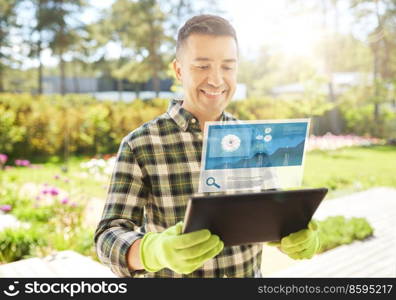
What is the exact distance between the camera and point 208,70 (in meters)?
0.95

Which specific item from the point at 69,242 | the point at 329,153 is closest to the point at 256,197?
the point at 69,242

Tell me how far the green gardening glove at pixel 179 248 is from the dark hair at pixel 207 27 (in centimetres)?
42

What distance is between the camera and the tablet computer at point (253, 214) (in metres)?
0.70

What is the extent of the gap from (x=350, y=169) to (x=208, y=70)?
5896mm

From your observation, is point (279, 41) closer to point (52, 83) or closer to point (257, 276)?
point (52, 83)

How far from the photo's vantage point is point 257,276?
1.09 metres

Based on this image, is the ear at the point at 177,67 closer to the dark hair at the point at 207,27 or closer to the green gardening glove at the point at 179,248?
the dark hair at the point at 207,27

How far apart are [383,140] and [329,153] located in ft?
9.34

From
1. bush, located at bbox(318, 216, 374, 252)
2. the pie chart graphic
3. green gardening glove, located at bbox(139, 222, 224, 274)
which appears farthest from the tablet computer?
bush, located at bbox(318, 216, 374, 252)

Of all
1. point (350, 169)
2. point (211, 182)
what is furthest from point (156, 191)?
point (350, 169)

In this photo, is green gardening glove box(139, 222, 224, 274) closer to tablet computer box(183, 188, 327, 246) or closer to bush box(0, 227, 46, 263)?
tablet computer box(183, 188, 327, 246)

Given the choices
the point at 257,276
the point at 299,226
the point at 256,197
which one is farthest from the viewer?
the point at 257,276

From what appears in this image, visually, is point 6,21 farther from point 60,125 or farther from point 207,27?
point 207,27

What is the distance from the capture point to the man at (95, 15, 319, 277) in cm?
83
